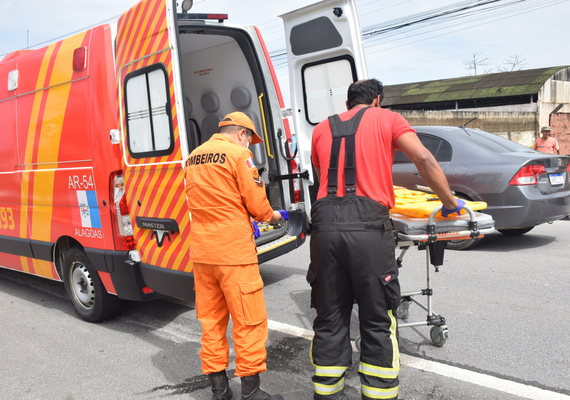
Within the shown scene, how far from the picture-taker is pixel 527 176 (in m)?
5.66

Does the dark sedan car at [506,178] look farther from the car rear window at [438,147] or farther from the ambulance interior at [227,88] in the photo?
the ambulance interior at [227,88]

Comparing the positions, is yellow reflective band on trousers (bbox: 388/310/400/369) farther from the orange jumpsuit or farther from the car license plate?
the car license plate

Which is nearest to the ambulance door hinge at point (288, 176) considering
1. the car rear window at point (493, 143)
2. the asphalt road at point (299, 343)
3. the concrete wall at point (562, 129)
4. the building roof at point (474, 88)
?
the asphalt road at point (299, 343)

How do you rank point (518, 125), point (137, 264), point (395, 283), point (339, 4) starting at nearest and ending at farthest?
point (395, 283) → point (137, 264) → point (339, 4) → point (518, 125)

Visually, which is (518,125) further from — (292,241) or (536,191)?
(292,241)

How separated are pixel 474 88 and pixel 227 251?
24224mm

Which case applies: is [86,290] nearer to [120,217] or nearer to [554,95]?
[120,217]

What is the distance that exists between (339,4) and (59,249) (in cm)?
351

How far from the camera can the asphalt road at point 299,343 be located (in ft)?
9.96

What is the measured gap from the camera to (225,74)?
18.1 feet

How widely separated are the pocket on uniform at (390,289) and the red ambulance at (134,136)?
1582mm

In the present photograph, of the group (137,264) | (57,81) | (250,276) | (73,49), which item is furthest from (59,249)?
(250,276)

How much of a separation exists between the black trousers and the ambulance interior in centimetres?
186

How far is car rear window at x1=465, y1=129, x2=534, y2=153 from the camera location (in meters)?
6.15
